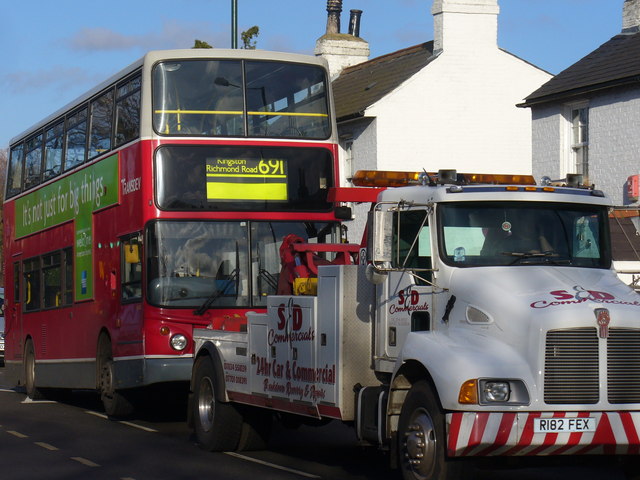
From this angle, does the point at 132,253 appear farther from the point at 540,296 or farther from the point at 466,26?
the point at 466,26

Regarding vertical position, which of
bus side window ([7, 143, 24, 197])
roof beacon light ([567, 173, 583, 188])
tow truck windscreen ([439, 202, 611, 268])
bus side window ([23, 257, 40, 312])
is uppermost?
bus side window ([7, 143, 24, 197])

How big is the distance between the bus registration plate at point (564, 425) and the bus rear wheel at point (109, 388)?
959cm

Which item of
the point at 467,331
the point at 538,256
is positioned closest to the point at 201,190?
the point at 538,256

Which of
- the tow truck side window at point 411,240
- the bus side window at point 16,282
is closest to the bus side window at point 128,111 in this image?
the tow truck side window at point 411,240

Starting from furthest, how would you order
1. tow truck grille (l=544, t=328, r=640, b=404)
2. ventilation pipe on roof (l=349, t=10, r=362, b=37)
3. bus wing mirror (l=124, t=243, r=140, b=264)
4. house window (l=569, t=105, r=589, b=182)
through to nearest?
1. ventilation pipe on roof (l=349, t=10, r=362, b=37)
2. house window (l=569, t=105, r=589, b=182)
3. bus wing mirror (l=124, t=243, r=140, b=264)
4. tow truck grille (l=544, t=328, r=640, b=404)

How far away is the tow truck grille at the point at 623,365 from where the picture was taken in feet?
31.5

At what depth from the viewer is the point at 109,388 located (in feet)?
60.0

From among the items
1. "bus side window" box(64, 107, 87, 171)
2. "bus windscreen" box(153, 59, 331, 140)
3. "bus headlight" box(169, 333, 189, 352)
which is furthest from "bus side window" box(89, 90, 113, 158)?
"bus headlight" box(169, 333, 189, 352)

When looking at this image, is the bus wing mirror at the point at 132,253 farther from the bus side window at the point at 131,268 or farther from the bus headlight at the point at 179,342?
the bus headlight at the point at 179,342

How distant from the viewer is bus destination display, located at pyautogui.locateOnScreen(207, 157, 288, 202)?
16.6m

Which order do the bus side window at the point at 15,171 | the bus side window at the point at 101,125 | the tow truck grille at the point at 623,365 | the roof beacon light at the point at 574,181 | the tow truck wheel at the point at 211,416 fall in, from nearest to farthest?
the tow truck grille at the point at 623,365 → the roof beacon light at the point at 574,181 → the tow truck wheel at the point at 211,416 → the bus side window at the point at 101,125 → the bus side window at the point at 15,171

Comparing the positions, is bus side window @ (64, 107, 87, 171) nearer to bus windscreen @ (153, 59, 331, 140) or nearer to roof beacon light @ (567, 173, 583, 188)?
bus windscreen @ (153, 59, 331, 140)

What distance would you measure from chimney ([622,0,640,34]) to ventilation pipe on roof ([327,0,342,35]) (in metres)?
19.4

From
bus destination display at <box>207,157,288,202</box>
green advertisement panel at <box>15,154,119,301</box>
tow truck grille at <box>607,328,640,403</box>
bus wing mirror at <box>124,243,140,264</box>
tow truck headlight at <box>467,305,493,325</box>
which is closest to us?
tow truck grille at <box>607,328,640,403</box>
